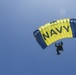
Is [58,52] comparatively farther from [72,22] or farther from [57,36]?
[72,22]

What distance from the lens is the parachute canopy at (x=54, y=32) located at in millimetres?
22030

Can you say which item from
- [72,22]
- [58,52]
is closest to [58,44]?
[58,52]

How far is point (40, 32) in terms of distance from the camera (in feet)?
73.5

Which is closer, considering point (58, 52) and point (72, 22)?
point (72, 22)

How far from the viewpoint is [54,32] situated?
22.8 meters

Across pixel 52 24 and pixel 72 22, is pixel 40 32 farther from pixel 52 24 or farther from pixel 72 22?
pixel 72 22

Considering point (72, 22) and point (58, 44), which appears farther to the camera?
point (58, 44)

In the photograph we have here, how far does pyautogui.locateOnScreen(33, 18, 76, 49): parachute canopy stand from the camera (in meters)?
22.0

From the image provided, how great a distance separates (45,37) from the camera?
22797 mm

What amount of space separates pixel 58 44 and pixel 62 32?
0.92 m

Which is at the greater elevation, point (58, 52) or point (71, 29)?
point (71, 29)

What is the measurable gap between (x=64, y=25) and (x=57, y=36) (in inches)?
38.1

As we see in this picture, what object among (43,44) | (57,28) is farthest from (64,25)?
(43,44)

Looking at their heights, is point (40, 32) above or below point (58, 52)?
above
